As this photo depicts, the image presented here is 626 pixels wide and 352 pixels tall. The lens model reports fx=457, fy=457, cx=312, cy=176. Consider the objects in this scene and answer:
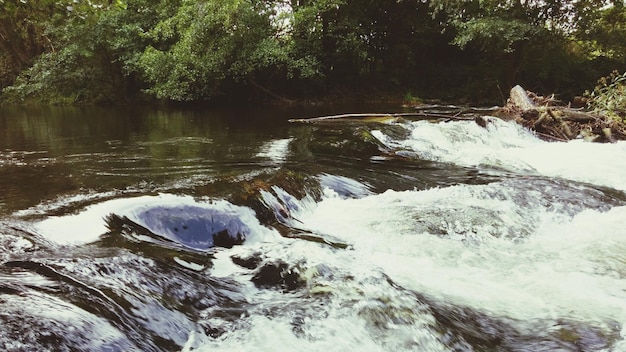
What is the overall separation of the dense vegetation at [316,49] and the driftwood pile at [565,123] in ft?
22.3

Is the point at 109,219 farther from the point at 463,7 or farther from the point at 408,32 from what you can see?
the point at 408,32

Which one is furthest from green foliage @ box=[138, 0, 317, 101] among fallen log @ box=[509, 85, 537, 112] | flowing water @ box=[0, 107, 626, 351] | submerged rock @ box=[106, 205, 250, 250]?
submerged rock @ box=[106, 205, 250, 250]

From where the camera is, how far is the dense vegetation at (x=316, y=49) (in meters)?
15.1

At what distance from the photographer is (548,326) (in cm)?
289

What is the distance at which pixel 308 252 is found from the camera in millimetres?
3719

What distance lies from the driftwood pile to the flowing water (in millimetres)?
1762

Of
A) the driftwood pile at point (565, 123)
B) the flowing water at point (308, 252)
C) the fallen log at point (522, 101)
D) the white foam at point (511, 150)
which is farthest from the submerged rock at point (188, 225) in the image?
the fallen log at point (522, 101)

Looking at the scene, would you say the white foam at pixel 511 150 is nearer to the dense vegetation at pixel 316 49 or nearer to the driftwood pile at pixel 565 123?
the driftwood pile at pixel 565 123

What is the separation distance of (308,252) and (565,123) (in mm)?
8042

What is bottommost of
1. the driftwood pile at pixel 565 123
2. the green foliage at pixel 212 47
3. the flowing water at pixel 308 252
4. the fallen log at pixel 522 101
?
the flowing water at pixel 308 252

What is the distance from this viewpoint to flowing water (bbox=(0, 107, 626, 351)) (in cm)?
259

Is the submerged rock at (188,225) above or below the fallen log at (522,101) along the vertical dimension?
below

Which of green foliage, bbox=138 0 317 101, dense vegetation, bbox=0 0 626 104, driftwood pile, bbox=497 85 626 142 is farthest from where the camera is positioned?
dense vegetation, bbox=0 0 626 104

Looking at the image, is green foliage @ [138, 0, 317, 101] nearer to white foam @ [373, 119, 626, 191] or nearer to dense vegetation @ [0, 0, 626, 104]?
dense vegetation @ [0, 0, 626, 104]
